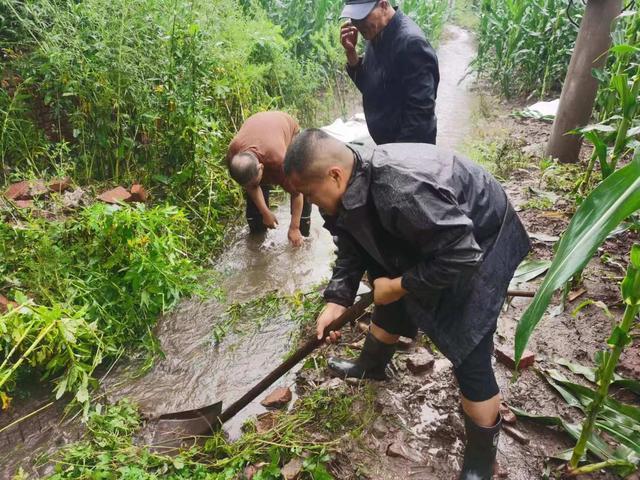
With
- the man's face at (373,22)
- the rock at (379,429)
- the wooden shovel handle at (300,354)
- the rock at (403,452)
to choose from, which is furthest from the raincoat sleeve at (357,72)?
the rock at (403,452)

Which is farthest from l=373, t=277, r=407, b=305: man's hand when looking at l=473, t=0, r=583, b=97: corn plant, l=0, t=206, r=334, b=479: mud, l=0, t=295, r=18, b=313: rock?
l=473, t=0, r=583, b=97: corn plant

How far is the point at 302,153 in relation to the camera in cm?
157

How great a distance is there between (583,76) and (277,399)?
3727mm

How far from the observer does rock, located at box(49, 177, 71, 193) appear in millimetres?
3426

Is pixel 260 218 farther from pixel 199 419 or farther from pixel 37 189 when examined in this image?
pixel 199 419

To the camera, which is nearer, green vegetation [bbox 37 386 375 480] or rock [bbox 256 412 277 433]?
green vegetation [bbox 37 386 375 480]

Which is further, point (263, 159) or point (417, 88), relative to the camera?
point (263, 159)

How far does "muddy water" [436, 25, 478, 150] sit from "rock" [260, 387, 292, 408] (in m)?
4.10

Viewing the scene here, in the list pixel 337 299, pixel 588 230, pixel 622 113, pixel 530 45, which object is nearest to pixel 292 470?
pixel 337 299

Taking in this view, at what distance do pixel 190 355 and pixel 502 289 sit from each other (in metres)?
2.04

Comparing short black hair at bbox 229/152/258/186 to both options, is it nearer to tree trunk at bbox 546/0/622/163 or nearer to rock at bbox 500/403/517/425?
rock at bbox 500/403/517/425

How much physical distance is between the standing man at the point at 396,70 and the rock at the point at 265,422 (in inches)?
71.4

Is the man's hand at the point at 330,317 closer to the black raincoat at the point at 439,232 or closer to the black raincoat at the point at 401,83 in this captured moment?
the black raincoat at the point at 439,232

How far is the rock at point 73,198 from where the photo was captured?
327 cm
